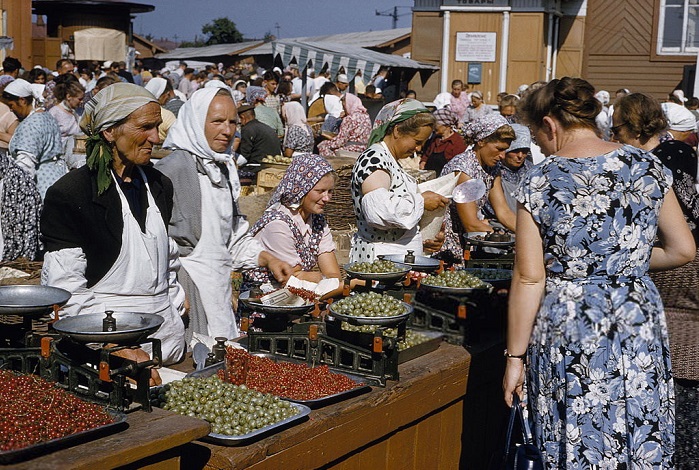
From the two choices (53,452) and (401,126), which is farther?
(401,126)

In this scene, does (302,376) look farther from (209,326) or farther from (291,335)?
(209,326)

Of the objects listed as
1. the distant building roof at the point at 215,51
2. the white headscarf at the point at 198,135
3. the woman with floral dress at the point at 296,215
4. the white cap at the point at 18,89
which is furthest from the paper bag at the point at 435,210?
the distant building roof at the point at 215,51

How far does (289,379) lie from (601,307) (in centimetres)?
99

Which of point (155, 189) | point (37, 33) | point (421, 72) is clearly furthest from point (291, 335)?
point (37, 33)

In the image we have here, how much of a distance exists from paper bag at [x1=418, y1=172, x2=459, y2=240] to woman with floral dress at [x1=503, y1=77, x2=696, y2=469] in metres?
1.90

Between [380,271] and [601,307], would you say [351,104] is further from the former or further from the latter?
[601,307]

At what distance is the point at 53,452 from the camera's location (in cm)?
190

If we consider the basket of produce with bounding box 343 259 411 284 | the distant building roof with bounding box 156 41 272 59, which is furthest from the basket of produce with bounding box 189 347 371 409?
the distant building roof with bounding box 156 41 272 59

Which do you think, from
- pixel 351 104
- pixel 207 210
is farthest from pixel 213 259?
pixel 351 104

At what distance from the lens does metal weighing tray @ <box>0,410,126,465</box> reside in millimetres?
1821

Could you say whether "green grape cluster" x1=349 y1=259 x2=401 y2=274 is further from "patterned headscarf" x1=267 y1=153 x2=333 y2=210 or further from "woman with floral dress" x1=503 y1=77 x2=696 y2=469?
"woman with floral dress" x1=503 y1=77 x2=696 y2=469

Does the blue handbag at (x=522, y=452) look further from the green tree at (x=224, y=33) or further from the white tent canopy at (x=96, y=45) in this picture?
the green tree at (x=224, y=33)

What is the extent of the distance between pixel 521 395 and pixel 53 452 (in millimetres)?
1559

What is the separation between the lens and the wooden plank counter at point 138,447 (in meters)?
1.86
